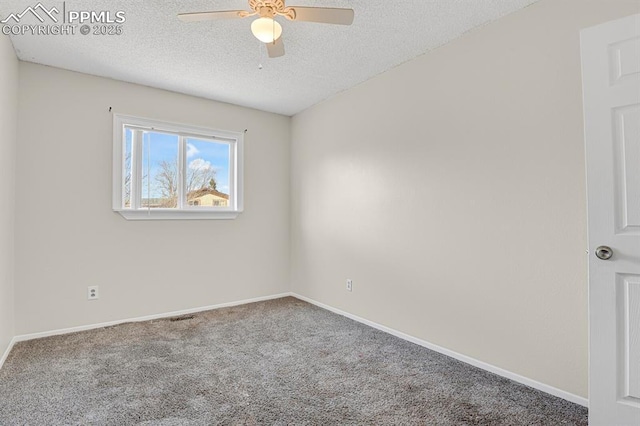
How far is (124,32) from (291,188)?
2487mm

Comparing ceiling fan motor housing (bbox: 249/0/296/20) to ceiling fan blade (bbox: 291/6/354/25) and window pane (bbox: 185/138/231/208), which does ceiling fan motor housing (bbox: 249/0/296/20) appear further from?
window pane (bbox: 185/138/231/208)

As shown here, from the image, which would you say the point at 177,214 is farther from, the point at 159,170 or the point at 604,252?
the point at 604,252

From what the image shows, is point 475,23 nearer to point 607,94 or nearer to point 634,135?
point 607,94

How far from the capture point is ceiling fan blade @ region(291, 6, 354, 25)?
172cm

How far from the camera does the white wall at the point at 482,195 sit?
1920 millimetres

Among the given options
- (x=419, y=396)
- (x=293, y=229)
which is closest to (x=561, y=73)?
(x=419, y=396)

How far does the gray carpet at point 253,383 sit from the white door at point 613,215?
33 cm

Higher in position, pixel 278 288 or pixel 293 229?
pixel 293 229

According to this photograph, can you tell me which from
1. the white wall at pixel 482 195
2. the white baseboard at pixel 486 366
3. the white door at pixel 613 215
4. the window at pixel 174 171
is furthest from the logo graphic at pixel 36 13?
the white baseboard at pixel 486 366

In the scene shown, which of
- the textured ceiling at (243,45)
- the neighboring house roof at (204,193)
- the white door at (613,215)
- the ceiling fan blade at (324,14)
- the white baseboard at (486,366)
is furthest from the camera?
the neighboring house roof at (204,193)

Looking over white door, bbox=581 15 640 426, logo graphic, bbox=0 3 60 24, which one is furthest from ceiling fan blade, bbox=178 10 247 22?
white door, bbox=581 15 640 426

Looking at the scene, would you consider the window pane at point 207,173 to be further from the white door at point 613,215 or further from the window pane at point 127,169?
the white door at point 613,215

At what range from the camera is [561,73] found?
6.35ft

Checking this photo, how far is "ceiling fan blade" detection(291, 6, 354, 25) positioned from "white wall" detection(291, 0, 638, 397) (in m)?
1.15
